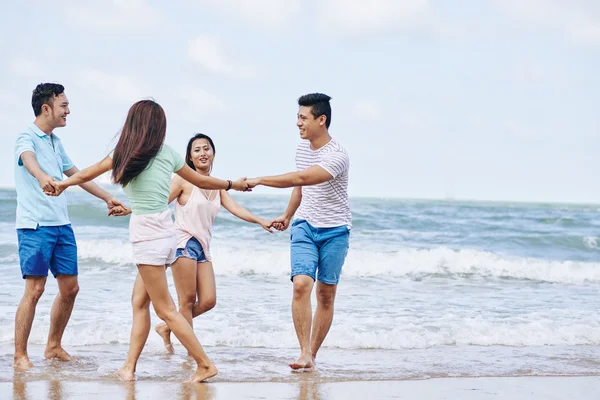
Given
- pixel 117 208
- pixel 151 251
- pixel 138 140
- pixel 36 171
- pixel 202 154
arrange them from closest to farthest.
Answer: pixel 138 140 < pixel 151 251 < pixel 36 171 < pixel 117 208 < pixel 202 154

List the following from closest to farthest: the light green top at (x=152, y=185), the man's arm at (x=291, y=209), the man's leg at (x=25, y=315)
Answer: the light green top at (x=152, y=185) < the man's leg at (x=25, y=315) < the man's arm at (x=291, y=209)

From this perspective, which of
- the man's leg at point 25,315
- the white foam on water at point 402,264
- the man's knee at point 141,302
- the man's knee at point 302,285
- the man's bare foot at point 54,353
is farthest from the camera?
the white foam on water at point 402,264

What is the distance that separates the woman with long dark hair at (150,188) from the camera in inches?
171

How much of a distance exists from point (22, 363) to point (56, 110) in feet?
5.90

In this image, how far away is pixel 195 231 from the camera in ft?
17.7

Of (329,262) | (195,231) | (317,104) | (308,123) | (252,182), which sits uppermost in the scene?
(317,104)

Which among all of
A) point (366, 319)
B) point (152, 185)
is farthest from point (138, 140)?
point (366, 319)

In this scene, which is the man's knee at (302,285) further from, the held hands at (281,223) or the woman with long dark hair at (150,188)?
the woman with long dark hair at (150,188)

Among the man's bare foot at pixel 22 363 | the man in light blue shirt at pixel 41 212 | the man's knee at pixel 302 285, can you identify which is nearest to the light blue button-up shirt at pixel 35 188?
the man in light blue shirt at pixel 41 212

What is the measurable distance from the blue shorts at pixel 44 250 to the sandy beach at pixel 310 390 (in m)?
0.85

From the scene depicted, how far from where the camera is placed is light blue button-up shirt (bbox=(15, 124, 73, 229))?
502cm

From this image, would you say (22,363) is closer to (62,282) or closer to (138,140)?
(62,282)

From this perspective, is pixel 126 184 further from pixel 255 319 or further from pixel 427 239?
pixel 427 239

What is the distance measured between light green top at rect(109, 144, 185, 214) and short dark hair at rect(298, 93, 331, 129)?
123 cm
